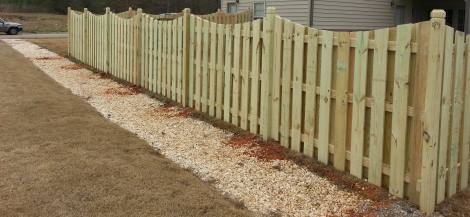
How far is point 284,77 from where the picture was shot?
20.8 feet

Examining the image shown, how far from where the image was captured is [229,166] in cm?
595

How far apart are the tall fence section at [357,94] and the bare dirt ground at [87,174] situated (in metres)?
1.36

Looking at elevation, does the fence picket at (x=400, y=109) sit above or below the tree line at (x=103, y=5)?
below

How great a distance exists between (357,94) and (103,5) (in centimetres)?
6509

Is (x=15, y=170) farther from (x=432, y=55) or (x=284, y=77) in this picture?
(x=432, y=55)

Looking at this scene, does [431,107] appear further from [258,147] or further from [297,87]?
[258,147]

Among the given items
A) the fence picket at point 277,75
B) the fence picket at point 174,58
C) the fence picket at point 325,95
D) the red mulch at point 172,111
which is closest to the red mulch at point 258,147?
the fence picket at point 277,75

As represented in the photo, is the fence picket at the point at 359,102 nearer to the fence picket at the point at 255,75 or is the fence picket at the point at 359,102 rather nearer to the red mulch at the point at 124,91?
the fence picket at the point at 255,75

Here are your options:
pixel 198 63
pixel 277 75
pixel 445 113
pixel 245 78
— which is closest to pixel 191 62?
pixel 198 63

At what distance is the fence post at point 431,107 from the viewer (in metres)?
4.39

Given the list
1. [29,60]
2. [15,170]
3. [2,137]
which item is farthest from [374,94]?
[29,60]

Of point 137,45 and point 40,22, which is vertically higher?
point 137,45

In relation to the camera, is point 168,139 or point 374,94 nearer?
point 374,94

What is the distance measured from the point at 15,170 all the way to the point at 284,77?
9.92 feet
